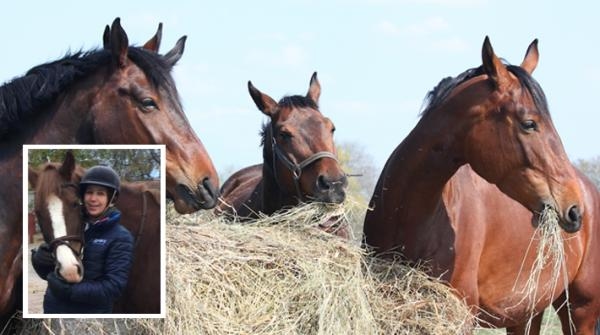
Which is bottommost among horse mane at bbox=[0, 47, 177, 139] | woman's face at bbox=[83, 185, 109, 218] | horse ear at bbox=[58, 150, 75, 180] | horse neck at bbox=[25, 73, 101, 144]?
woman's face at bbox=[83, 185, 109, 218]

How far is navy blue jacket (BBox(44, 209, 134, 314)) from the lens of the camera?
3262 millimetres

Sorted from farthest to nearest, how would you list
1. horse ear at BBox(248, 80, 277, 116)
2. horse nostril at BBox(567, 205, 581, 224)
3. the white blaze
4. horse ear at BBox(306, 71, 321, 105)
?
horse ear at BBox(306, 71, 321, 105), horse ear at BBox(248, 80, 277, 116), horse nostril at BBox(567, 205, 581, 224), the white blaze

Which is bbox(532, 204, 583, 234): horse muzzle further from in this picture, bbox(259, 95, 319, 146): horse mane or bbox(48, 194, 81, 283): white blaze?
bbox(48, 194, 81, 283): white blaze

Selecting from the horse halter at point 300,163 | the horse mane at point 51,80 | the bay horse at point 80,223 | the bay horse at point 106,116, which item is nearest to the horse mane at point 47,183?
the bay horse at point 80,223

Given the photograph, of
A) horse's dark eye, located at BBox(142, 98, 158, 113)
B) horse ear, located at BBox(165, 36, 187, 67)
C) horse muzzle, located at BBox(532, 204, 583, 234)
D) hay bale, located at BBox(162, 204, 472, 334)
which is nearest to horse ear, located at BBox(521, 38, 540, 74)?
horse muzzle, located at BBox(532, 204, 583, 234)

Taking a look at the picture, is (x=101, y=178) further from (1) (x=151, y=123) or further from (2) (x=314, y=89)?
(2) (x=314, y=89)

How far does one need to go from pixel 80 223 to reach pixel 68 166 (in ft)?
0.73

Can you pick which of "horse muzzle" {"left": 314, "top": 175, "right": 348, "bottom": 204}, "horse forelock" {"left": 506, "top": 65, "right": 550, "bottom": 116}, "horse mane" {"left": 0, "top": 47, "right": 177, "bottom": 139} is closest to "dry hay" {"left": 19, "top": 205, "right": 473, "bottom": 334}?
"horse muzzle" {"left": 314, "top": 175, "right": 348, "bottom": 204}

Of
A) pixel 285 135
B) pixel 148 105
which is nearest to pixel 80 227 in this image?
pixel 148 105

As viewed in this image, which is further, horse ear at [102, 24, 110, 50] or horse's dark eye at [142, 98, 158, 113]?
horse ear at [102, 24, 110, 50]

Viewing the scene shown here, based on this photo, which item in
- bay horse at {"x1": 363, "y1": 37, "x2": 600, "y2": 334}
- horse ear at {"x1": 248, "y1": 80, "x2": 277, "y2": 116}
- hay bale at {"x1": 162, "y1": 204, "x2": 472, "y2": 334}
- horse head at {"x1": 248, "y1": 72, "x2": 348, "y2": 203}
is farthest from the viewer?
horse ear at {"x1": 248, "y1": 80, "x2": 277, "y2": 116}

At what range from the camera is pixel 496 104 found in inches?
189

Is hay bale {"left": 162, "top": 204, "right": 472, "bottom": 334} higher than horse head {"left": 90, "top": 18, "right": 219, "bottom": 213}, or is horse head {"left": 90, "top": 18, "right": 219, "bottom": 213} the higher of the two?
horse head {"left": 90, "top": 18, "right": 219, "bottom": 213}

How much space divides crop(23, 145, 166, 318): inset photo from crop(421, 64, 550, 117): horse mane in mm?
2315
